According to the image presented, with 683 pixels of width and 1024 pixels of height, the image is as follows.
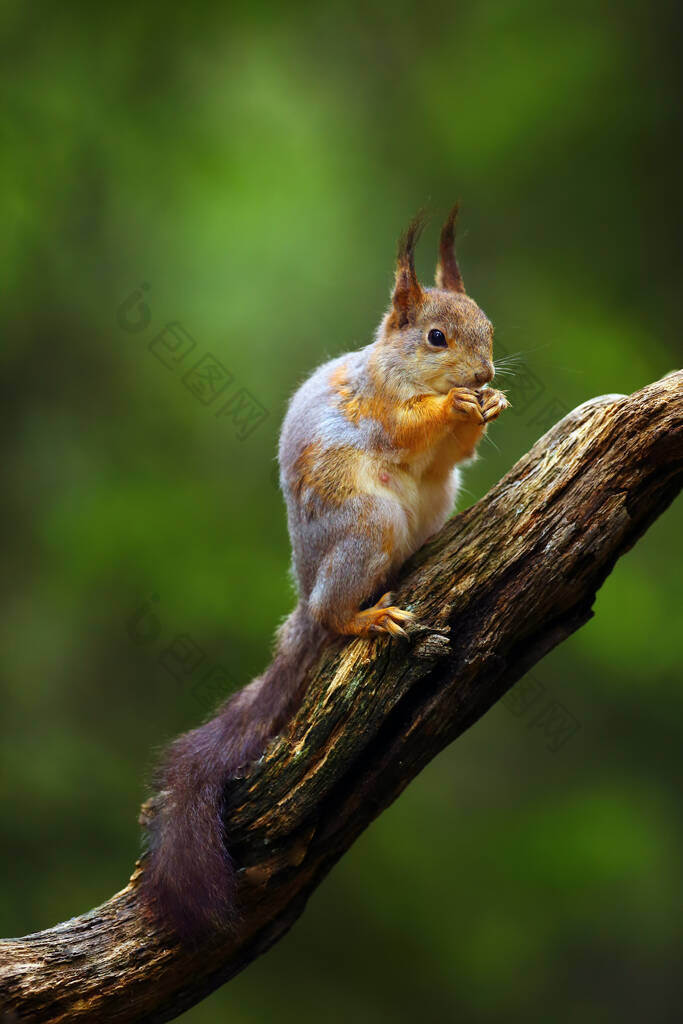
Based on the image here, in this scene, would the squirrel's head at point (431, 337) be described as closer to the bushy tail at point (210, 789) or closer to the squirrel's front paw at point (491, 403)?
the squirrel's front paw at point (491, 403)

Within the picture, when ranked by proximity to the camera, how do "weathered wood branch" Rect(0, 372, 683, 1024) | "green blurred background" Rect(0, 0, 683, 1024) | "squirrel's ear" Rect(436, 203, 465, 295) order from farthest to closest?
1. "green blurred background" Rect(0, 0, 683, 1024)
2. "squirrel's ear" Rect(436, 203, 465, 295)
3. "weathered wood branch" Rect(0, 372, 683, 1024)

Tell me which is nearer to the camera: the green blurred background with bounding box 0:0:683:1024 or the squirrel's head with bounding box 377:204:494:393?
the squirrel's head with bounding box 377:204:494:393

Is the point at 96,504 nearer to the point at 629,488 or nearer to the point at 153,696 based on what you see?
the point at 153,696

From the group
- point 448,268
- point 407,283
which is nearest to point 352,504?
point 407,283

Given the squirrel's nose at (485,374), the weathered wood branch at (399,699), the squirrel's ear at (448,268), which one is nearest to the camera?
the weathered wood branch at (399,699)

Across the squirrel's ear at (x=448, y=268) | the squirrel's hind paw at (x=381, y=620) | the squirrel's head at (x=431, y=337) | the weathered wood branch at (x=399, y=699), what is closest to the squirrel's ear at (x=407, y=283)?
the squirrel's head at (x=431, y=337)

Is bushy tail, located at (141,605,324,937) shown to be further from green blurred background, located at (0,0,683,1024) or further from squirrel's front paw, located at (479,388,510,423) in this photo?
green blurred background, located at (0,0,683,1024)

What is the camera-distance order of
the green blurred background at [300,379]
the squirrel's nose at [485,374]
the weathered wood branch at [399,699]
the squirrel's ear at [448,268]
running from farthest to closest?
the green blurred background at [300,379]
the squirrel's ear at [448,268]
the squirrel's nose at [485,374]
the weathered wood branch at [399,699]

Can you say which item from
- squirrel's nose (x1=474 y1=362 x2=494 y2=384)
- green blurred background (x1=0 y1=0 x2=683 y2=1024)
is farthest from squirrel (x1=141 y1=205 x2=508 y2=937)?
green blurred background (x1=0 y1=0 x2=683 y2=1024)
